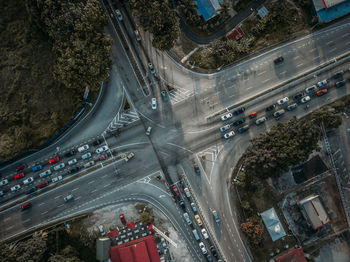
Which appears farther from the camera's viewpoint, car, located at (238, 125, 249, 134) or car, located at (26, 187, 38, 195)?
car, located at (238, 125, 249, 134)

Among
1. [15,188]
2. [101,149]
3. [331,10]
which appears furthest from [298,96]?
[15,188]

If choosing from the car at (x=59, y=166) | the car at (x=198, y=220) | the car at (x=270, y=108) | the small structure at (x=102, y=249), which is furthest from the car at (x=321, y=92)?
the car at (x=59, y=166)

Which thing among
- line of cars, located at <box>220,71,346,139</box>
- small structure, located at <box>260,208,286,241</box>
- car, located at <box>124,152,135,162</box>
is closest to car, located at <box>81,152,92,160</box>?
car, located at <box>124,152,135,162</box>

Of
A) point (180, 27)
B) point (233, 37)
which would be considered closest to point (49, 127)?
point (180, 27)

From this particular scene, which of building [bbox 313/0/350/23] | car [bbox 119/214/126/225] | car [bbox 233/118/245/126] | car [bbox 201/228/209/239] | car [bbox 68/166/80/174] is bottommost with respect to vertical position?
car [bbox 201/228/209/239]

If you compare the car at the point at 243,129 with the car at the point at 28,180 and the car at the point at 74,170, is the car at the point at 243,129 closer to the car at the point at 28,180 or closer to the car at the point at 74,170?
the car at the point at 74,170

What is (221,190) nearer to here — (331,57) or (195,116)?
(195,116)

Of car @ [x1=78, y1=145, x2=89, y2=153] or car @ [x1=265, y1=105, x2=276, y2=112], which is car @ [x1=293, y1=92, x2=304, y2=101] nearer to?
car @ [x1=265, y1=105, x2=276, y2=112]
